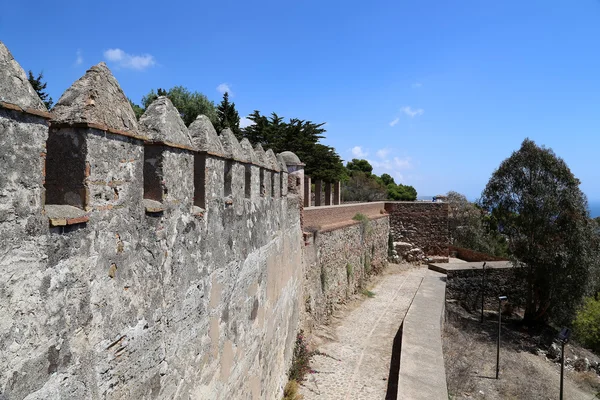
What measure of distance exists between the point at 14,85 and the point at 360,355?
10.3 metres

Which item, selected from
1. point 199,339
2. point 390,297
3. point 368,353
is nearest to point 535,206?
point 390,297

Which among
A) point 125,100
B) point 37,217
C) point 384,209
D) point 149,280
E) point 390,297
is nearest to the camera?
point 37,217

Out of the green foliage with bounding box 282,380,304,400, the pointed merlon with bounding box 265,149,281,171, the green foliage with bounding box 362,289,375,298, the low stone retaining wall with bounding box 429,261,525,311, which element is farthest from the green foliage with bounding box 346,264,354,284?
the pointed merlon with bounding box 265,149,281,171

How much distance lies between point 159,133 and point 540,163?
19.2 metres

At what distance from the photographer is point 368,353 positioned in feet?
34.9

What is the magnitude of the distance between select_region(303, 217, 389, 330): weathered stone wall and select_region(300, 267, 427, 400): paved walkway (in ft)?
2.63

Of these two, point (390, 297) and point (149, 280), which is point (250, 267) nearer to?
point (149, 280)

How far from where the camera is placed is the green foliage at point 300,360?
8380mm

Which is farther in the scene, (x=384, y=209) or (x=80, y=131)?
(x=384, y=209)

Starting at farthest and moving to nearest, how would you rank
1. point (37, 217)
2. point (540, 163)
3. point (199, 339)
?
point (540, 163) → point (199, 339) → point (37, 217)

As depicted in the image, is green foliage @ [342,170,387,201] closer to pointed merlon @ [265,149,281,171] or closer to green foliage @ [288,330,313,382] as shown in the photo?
green foliage @ [288,330,313,382]

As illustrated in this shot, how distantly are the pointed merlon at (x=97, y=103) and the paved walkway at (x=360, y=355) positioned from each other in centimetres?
711

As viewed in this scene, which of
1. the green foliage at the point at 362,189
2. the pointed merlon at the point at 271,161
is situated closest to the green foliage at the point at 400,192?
the green foliage at the point at 362,189

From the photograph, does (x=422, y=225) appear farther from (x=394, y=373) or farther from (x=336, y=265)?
(x=394, y=373)
